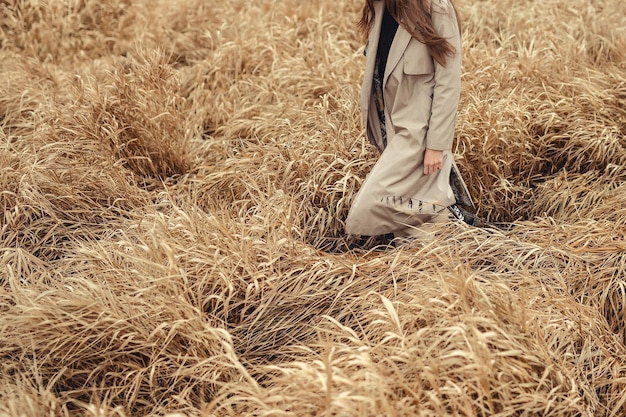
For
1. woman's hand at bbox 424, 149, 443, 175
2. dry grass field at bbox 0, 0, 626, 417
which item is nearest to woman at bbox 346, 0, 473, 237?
woman's hand at bbox 424, 149, 443, 175

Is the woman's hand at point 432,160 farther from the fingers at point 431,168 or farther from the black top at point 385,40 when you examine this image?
the black top at point 385,40

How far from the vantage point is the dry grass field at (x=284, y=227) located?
2350 mm

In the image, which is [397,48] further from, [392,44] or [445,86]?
[445,86]

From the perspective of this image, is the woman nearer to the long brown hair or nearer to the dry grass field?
the long brown hair

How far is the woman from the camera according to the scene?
291cm

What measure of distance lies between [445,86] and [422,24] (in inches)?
11.0

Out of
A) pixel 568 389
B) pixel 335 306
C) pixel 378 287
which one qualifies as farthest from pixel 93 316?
pixel 568 389

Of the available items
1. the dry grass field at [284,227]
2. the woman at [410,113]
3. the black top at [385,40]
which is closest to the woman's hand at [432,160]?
the woman at [410,113]

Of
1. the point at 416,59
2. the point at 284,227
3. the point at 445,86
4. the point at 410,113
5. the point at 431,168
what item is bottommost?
the point at 284,227

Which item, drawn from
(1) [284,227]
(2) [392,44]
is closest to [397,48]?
(2) [392,44]

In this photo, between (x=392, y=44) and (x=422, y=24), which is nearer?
(x=422, y=24)

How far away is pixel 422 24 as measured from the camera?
2859 mm

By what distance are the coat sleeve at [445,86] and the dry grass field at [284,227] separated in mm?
416

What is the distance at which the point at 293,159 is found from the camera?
377 centimetres
